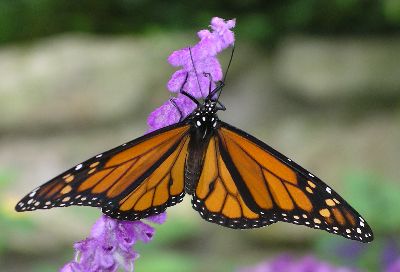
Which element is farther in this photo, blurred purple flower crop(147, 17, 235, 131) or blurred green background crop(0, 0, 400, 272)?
blurred green background crop(0, 0, 400, 272)

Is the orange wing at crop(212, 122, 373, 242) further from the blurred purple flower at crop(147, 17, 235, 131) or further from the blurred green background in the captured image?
the blurred green background

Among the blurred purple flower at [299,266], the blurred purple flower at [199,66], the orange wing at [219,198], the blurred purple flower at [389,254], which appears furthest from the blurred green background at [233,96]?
the blurred purple flower at [199,66]

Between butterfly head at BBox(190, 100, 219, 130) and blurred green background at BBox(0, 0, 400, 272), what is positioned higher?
blurred green background at BBox(0, 0, 400, 272)

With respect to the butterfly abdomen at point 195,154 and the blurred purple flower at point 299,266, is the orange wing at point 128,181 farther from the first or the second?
the blurred purple flower at point 299,266

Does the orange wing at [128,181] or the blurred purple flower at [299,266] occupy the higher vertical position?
the blurred purple flower at [299,266]

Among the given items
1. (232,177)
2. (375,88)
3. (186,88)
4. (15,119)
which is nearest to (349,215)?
(232,177)

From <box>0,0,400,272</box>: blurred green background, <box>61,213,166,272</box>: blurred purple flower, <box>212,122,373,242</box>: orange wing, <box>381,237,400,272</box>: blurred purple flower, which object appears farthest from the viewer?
<box>0,0,400,272</box>: blurred green background

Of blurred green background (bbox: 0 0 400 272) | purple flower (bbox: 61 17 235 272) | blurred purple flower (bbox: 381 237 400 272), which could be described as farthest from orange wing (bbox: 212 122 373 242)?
blurred green background (bbox: 0 0 400 272)
